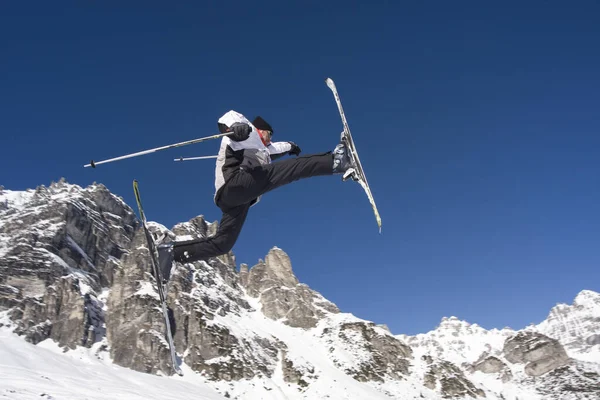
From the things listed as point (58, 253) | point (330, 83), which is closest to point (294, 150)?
point (330, 83)

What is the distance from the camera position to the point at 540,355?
18912cm

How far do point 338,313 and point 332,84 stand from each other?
561 ft

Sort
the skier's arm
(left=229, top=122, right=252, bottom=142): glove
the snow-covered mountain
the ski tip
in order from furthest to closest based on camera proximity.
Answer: the snow-covered mountain, the ski tip, the skier's arm, (left=229, top=122, right=252, bottom=142): glove

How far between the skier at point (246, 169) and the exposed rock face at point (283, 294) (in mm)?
155403

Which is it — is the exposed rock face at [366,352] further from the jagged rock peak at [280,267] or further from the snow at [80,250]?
the snow at [80,250]

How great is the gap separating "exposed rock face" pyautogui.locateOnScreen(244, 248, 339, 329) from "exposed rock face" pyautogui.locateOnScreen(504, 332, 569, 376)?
282 ft

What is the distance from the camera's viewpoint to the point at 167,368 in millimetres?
110062

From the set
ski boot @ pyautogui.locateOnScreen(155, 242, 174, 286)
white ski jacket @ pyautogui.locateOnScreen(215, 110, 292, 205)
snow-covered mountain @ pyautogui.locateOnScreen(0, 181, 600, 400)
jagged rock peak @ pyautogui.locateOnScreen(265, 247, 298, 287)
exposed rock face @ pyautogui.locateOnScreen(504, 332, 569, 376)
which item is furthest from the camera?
exposed rock face @ pyautogui.locateOnScreen(504, 332, 569, 376)

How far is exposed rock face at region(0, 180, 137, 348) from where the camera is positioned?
114 m

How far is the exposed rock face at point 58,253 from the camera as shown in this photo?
373 ft

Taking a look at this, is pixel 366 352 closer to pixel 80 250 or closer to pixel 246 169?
pixel 80 250

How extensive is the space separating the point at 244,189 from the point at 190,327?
125 meters

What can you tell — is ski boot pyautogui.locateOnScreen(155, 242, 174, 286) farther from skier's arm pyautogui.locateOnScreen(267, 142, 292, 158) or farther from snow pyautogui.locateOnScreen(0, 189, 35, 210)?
snow pyautogui.locateOnScreen(0, 189, 35, 210)

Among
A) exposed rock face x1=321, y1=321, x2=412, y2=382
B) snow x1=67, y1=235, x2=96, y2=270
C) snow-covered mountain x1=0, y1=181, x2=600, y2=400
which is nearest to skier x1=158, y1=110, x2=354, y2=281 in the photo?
snow-covered mountain x1=0, y1=181, x2=600, y2=400
